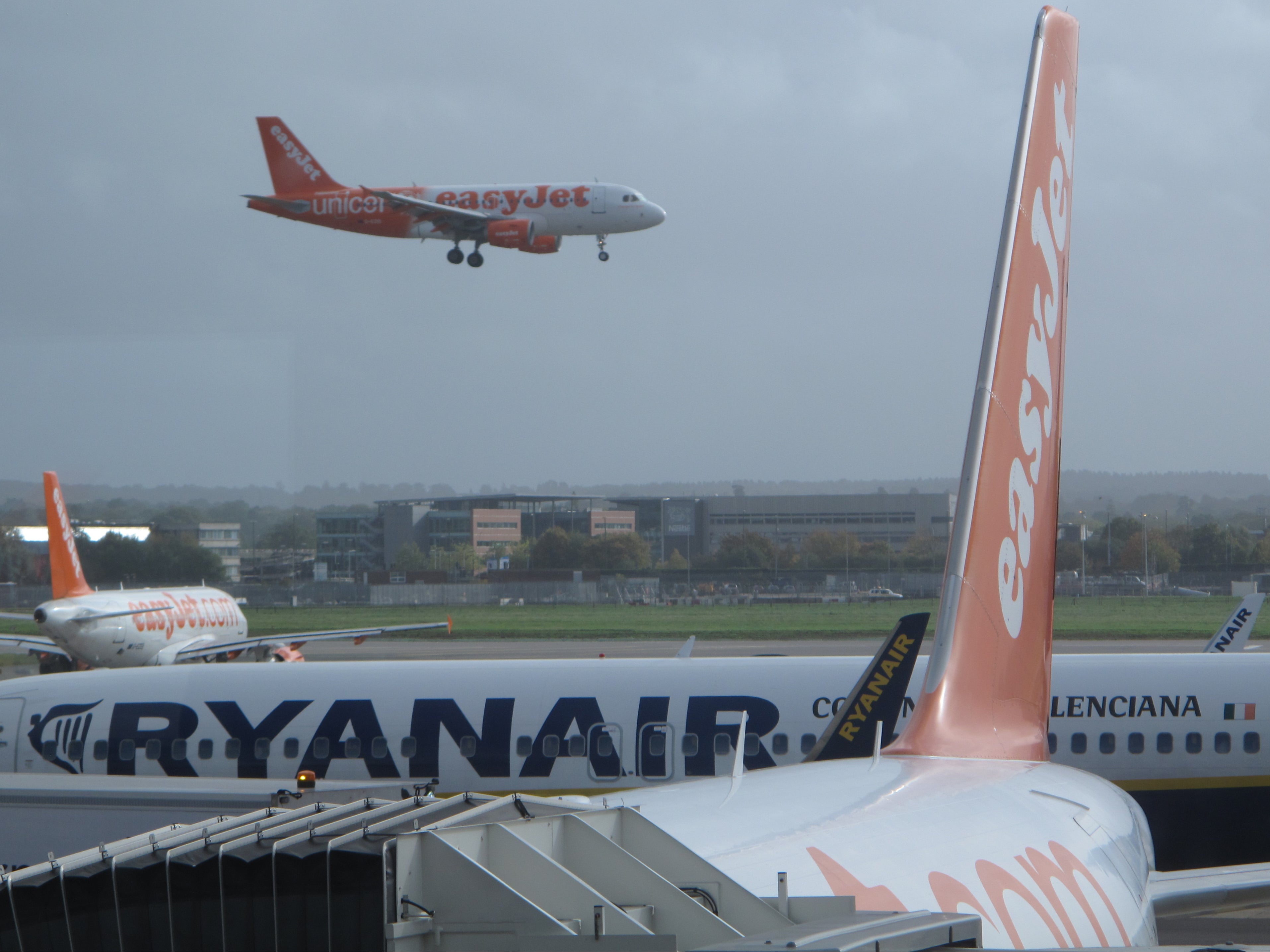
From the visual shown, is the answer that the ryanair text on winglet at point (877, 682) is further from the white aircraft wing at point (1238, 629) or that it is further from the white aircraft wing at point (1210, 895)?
the white aircraft wing at point (1238, 629)

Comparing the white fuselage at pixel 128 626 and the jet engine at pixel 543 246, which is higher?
the jet engine at pixel 543 246

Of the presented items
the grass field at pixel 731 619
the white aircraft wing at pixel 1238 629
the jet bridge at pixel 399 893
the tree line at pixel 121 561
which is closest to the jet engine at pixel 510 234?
the tree line at pixel 121 561

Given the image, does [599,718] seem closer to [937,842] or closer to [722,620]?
[937,842]

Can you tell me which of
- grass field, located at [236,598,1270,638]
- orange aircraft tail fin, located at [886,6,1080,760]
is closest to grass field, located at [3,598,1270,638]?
grass field, located at [236,598,1270,638]

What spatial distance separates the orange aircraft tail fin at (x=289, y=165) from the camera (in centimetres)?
3412

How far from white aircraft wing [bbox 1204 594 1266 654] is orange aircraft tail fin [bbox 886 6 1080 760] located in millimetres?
14632

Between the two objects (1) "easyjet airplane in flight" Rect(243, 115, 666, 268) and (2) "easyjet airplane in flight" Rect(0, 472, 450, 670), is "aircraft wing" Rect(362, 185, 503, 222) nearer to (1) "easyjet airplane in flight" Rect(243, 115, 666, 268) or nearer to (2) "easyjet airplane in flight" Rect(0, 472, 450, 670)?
(1) "easyjet airplane in flight" Rect(243, 115, 666, 268)

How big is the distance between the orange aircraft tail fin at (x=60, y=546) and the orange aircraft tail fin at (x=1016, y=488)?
30227 mm

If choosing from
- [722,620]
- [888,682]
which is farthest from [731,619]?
[888,682]

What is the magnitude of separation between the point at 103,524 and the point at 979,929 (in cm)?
3704

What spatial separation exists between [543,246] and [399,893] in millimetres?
28233

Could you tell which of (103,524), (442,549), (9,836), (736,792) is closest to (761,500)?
(442,549)

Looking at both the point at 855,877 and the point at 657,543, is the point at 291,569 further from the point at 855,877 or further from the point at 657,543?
the point at 855,877

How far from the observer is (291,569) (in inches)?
1876
